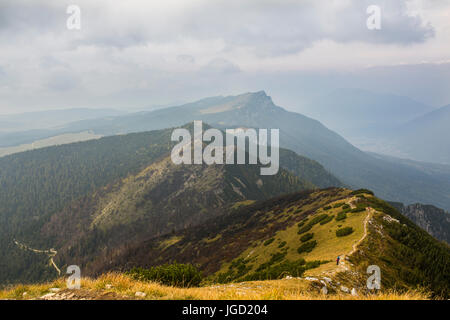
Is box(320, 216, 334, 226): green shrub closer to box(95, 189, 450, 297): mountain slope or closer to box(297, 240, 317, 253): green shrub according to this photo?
box(95, 189, 450, 297): mountain slope

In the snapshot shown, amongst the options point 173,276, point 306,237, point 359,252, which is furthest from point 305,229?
point 173,276

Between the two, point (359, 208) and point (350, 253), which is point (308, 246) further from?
point (359, 208)

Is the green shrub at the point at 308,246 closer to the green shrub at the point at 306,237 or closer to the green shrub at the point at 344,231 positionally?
the green shrub at the point at 306,237

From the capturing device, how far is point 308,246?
3228 cm

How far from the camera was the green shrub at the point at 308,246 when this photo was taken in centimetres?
3159

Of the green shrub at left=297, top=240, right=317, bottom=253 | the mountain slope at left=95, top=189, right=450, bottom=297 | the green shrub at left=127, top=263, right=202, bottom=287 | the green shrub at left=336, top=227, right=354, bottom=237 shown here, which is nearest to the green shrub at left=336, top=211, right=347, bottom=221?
the mountain slope at left=95, top=189, right=450, bottom=297

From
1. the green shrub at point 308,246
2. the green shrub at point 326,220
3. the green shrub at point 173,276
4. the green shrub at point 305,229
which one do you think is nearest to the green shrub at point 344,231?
the green shrub at point 308,246

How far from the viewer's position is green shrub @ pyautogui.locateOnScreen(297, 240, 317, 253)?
31594mm
